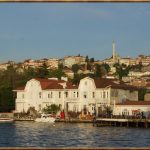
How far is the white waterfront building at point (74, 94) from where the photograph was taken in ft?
188

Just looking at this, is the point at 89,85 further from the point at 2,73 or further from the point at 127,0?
the point at 127,0

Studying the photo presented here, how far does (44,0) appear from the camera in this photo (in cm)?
417

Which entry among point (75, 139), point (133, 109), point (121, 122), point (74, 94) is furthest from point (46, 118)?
point (75, 139)

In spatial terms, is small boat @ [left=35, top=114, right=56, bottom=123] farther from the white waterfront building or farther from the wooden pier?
the wooden pier

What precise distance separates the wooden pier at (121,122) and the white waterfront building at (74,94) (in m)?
9.05

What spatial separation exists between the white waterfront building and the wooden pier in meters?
9.05

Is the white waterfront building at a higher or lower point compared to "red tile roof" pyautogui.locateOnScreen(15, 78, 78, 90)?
lower

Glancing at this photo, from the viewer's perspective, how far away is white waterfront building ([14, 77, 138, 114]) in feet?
188

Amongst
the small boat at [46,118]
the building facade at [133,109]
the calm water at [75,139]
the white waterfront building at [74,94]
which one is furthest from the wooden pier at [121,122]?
the white waterfront building at [74,94]

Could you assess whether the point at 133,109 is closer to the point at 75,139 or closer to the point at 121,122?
the point at 121,122

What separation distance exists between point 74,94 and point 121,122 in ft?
46.0

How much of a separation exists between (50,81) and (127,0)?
5890 centimetres

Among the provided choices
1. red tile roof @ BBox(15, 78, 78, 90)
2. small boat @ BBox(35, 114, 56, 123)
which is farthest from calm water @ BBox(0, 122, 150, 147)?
red tile roof @ BBox(15, 78, 78, 90)

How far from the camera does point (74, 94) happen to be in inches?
2324
